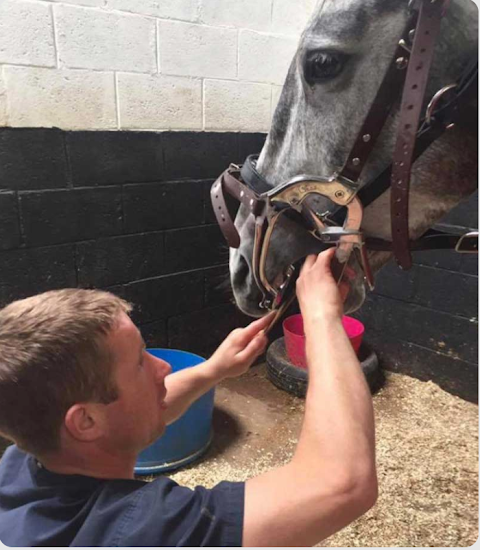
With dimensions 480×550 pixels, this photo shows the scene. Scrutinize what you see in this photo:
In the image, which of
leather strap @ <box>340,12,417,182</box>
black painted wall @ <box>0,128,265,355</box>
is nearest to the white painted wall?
black painted wall @ <box>0,128,265,355</box>

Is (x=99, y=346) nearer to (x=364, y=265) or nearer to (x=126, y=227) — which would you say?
(x=364, y=265)

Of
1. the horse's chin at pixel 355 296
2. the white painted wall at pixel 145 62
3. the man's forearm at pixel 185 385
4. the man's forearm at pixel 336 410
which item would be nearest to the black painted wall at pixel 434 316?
the white painted wall at pixel 145 62

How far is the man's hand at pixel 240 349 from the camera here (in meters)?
1.12

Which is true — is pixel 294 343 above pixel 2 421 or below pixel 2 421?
below

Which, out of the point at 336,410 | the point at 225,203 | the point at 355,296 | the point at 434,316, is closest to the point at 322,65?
the point at 225,203

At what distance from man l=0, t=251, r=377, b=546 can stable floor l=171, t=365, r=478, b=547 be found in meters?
0.98

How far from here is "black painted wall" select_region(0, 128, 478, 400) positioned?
184cm

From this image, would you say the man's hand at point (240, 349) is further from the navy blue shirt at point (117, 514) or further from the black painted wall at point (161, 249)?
the black painted wall at point (161, 249)

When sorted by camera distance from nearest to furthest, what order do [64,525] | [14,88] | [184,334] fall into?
1. [64,525]
2. [14,88]
3. [184,334]

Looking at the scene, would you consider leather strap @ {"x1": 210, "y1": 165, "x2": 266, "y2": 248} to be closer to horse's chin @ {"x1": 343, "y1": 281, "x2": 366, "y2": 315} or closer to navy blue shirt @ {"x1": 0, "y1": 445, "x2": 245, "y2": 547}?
horse's chin @ {"x1": 343, "y1": 281, "x2": 366, "y2": 315}

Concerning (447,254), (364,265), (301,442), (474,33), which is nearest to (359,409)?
(301,442)

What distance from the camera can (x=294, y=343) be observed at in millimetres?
2408

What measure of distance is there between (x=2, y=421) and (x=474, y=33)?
1014 mm

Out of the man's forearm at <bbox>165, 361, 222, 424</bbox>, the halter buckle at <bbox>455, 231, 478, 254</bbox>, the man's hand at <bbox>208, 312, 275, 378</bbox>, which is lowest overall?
the man's forearm at <bbox>165, 361, 222, 424</bbox>
